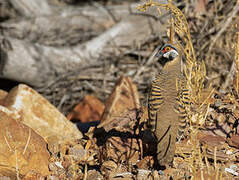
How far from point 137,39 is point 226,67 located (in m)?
2.03

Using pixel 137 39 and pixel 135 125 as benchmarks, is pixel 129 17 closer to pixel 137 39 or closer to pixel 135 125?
pixel 137 39

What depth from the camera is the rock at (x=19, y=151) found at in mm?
3689

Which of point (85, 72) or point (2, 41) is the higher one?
point (2, 41)

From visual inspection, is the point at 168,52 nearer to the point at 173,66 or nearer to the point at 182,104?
the point at 173,66

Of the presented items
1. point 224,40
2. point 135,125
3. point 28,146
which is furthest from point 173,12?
point 224,40

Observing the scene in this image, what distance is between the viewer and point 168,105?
12.0 feet

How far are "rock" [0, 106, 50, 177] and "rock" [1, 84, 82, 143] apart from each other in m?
0.81

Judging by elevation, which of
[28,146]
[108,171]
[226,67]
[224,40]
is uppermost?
[224,40]

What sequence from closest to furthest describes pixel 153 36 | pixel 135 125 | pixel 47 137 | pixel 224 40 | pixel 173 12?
pixel 173 12
pixel 135 125
pixel 47 137
pixel 224 40
pixel 153 36

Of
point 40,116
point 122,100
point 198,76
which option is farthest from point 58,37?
point 198,76

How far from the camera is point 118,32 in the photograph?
304 inches

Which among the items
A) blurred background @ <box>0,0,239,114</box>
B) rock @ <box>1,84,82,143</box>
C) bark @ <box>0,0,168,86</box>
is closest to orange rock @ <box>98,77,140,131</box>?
rock @ <box>1,84,82,143</box>

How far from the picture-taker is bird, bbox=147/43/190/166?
356cm

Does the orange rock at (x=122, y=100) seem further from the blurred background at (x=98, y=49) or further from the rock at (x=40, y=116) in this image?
the blurred background at (x=98, y=49)
